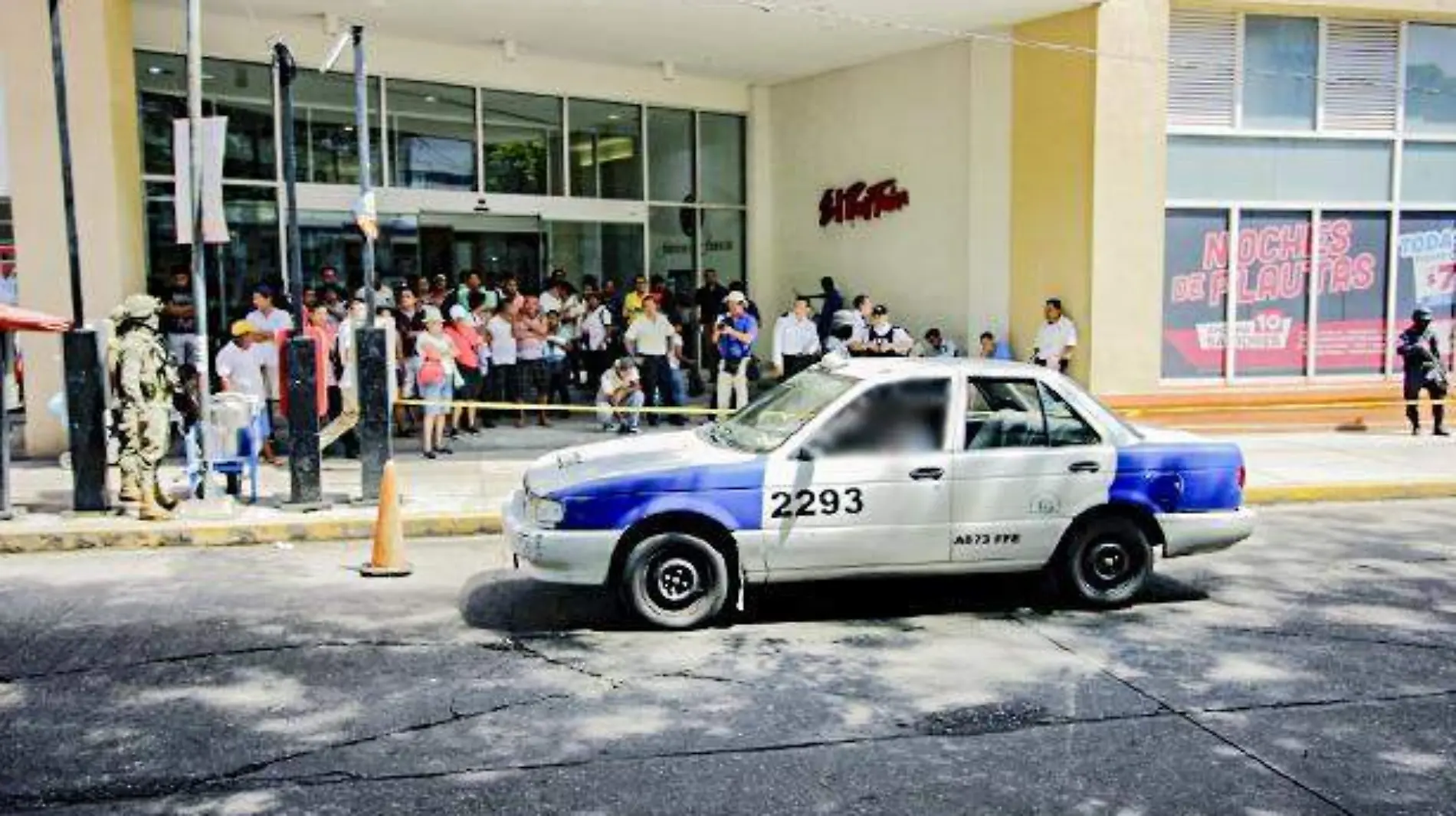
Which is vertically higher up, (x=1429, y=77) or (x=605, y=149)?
(x=1429, y=77)

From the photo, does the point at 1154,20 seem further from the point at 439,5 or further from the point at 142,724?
the point at 142,724

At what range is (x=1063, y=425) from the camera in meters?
7.70

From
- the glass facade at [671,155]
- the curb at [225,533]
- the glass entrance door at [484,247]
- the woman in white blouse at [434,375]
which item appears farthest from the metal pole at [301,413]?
the glass facade at [671,155]

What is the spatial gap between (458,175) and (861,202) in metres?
6.08

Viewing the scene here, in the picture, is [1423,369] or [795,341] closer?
[1423,369]

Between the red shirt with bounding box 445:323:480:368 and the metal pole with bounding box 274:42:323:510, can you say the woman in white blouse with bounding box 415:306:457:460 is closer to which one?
the red shirt with bounding box 445:323:480:368

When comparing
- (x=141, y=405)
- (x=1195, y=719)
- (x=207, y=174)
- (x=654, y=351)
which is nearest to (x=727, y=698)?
(x=1195, y=719)

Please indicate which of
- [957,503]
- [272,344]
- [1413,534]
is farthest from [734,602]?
[272,344]

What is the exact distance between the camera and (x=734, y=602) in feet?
24.4

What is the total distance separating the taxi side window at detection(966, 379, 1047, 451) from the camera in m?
7.60

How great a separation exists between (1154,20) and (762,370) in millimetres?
8264

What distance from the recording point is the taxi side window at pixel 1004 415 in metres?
7.60

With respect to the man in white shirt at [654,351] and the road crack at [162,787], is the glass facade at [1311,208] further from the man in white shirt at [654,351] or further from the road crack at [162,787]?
the road crack at [162,787]

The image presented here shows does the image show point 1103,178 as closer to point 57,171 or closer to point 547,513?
point 547,513
